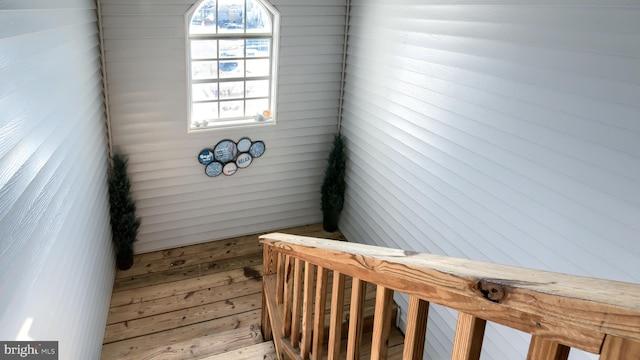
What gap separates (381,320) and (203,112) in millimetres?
3814

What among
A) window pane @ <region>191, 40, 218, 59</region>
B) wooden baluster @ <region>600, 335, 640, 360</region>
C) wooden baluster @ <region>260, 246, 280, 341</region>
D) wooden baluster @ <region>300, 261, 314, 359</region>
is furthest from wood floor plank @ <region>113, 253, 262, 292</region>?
wooden baluster @ <region>600, 335, 640, 360</region>

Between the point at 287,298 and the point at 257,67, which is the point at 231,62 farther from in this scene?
Result: the point at 287,298

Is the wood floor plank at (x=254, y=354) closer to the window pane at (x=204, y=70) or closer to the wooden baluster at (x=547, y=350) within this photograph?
the wooden baluster at (x=547, y=350)

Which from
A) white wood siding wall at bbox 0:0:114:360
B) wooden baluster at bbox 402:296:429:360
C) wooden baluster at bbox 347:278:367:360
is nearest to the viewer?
wooden baluster at bbox 402:296:429:360

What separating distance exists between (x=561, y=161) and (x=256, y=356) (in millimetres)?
1943

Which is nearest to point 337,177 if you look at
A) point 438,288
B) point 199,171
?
point 199,171

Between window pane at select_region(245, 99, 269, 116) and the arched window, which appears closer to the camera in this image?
the arched window

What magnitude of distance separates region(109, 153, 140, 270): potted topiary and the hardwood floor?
295mm

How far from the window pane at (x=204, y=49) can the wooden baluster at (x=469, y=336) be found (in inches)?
160

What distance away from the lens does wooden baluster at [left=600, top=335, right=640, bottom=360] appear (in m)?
0.67

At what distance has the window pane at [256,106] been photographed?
4895 millimetres

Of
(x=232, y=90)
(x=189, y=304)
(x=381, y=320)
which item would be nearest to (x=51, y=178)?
(x=381, y=320)

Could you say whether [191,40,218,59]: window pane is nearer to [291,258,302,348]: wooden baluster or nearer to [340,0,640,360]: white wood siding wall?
[340,0,640,360]: white wood siding wall

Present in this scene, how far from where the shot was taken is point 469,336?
0.93 meters
